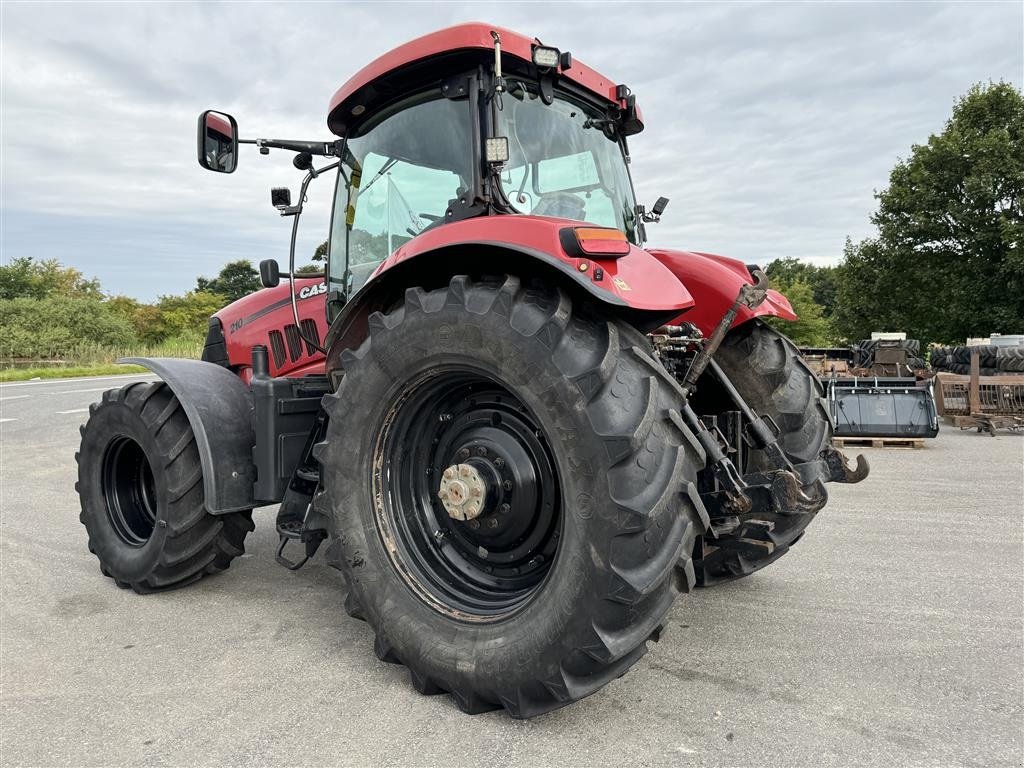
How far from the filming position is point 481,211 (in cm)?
299

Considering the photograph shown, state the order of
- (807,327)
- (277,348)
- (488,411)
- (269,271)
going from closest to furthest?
(488,411) → (269,271) → (277,348) → (807,327)

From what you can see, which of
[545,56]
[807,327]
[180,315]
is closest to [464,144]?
[545,56]

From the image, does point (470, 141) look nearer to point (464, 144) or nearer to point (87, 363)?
point (464, 144)

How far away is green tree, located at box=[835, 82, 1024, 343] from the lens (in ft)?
76.1

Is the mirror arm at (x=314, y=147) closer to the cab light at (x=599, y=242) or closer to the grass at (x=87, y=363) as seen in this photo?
the cab light at (x=599, y=242)

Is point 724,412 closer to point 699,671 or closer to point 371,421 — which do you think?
point 699,671

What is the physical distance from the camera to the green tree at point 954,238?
23.2 m

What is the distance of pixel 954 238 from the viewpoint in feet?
81.8

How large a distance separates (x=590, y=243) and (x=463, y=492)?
40.0 inches

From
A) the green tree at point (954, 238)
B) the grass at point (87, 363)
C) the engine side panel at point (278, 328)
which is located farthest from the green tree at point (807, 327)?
the engine side panel at point (278, 328)

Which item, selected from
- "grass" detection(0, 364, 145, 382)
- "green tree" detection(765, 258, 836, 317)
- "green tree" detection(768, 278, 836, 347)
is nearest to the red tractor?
"grass" detection(0, 364, 145, 382)

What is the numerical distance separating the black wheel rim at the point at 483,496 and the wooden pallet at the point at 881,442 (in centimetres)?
784

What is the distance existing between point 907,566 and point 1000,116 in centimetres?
2685

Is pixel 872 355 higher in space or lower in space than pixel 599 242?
lower
